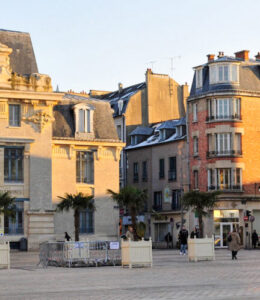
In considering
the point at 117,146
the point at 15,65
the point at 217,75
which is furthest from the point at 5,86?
the point at 217,75

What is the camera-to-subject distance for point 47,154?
5481 cm

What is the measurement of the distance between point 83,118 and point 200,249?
25.9 m

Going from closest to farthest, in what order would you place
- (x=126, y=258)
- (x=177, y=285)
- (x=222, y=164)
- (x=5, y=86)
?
(x=177, y=285)
(x=126, y=258)
(x=5, y=86)
(x=222, y=164)

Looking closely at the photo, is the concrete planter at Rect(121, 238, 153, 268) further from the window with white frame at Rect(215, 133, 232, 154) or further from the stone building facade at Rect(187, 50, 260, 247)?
the window with white frame at Rect(215, 133, 232, 154)

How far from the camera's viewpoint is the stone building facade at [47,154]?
5344cm

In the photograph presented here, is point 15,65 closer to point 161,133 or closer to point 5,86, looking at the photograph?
point 5,86

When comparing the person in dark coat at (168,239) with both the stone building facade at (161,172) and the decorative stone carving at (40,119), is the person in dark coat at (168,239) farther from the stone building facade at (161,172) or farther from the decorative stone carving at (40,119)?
the decorative stone carving at (40,119)

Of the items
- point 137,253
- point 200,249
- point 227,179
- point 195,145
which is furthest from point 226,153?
point 137,253

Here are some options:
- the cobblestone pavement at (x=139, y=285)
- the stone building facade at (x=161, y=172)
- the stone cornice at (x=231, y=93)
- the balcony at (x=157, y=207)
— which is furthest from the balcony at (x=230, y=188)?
the cobblestone pavement at (x=139, y=285)

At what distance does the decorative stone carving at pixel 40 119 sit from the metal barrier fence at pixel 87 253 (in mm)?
22048

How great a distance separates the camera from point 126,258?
3020cm

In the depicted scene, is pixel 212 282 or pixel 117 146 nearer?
pixel 212 282

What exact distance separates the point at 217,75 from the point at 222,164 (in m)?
7.33

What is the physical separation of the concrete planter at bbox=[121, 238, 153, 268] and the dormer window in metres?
28.0
